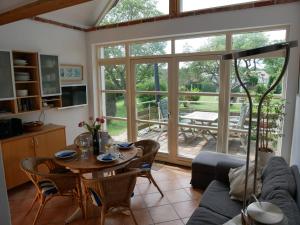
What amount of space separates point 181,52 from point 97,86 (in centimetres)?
208

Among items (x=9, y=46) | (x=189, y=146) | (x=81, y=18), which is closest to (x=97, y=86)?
(x=81, y=18)

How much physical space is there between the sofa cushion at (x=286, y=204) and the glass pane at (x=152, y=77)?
2.75m

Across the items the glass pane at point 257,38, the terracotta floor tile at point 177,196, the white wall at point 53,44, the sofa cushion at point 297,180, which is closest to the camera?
the sofa cushion at point 297,180

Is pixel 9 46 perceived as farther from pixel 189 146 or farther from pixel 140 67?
pixel 189 146

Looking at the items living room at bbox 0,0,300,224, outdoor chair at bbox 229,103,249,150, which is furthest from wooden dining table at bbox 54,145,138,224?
outdoor chair at bbox 229,103,249,150

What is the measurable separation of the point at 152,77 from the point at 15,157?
8.55ft

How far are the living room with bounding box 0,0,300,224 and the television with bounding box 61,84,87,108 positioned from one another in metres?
0.05

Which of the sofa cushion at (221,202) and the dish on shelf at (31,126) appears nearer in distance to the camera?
the sofa cushion at (221,202)

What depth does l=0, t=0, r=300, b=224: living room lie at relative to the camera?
312 cm

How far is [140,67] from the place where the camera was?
14.5ft

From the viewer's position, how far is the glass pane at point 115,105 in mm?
4778

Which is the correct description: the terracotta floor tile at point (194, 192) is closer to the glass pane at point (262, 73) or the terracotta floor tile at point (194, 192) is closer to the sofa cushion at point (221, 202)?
the sofa cushion at point (221, 202)

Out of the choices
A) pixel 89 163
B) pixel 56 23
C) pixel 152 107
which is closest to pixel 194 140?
pixel 152 107

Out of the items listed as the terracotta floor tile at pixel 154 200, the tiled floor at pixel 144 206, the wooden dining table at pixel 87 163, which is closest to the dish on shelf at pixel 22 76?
the wooden dining table at pixel 87 163
